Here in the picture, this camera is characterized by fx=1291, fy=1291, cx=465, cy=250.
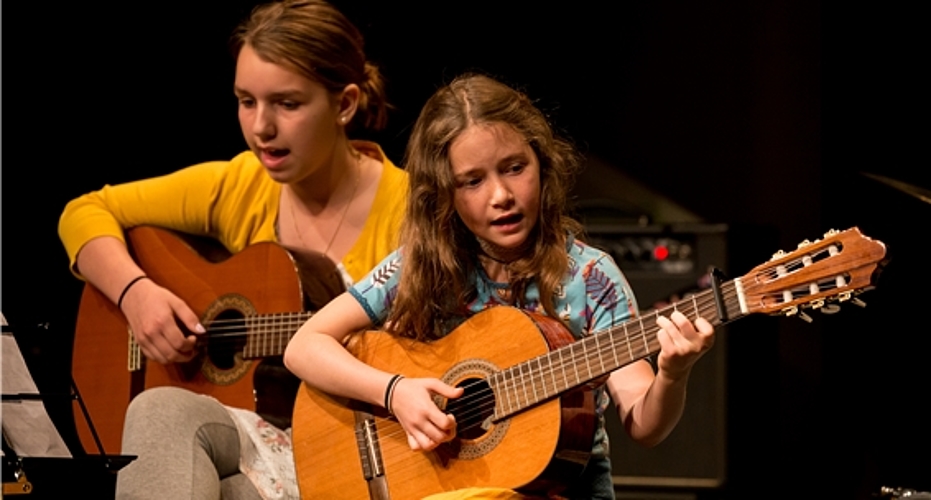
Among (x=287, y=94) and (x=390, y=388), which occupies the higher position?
(x=287, y=94)

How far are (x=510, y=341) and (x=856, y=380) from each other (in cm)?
179

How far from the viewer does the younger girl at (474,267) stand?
2402 millimetres

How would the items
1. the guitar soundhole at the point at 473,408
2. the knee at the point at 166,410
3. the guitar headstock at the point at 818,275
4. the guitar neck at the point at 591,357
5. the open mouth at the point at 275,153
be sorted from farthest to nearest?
the open mouth at the point at 275,153
the knee at the point at 166,410
the guitar soundhole at the point at 473,408
the guitar neck at the point at 591,357
the guitar headstock at the point at 818,275

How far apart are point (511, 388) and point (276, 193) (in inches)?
46.5

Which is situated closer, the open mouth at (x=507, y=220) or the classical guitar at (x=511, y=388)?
the classical guitar at (x=511, y=388)

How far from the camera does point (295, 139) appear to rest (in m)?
3.02

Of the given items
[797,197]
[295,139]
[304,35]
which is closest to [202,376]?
[295,139]

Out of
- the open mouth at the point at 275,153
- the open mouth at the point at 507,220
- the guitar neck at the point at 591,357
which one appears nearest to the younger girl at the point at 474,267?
the open mouth at the point at 507,220

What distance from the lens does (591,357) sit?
2221 millimetres

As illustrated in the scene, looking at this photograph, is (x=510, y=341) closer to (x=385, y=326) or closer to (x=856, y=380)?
(x=385, y=326)

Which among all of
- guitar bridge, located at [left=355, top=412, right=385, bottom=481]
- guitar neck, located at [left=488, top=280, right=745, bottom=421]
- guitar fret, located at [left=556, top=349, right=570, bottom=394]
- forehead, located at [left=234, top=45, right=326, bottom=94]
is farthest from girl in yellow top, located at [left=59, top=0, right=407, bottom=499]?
guitar fret, located at [left=556, top=349, right=570, bottom=394]

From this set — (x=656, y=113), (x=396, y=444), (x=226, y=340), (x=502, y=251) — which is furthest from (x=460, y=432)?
(x=656, y=113)

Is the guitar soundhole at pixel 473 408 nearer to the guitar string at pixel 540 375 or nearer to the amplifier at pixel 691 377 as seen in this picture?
the guitar string at pixel 540 375

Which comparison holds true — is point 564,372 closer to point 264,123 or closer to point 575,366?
point 575,366
